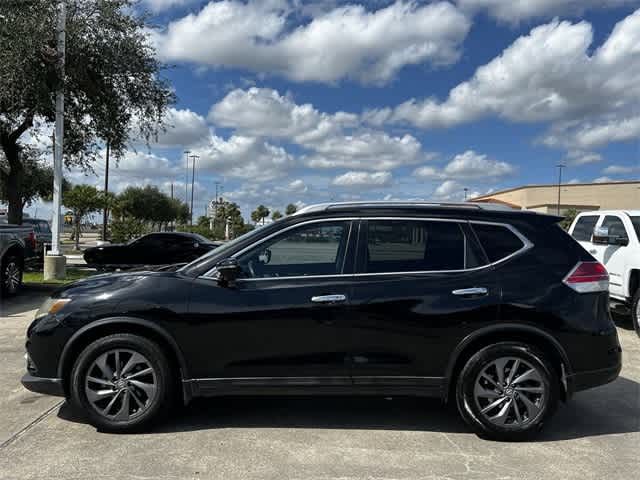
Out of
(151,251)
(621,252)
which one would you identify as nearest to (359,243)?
(621,252)

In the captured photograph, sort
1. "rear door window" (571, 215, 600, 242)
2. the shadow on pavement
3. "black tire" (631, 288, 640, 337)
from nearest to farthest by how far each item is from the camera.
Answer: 1. the shadow on pavement
2. "black tire" (631, 288, 640, 337)
3. "rear door window" (571, 215, 600, 242)

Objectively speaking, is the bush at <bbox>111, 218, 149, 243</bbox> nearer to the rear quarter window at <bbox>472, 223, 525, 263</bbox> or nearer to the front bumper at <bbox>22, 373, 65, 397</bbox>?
the front bumper at <bbox>22, 373, 65, 397</bbox>

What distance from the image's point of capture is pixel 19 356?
6223 mm

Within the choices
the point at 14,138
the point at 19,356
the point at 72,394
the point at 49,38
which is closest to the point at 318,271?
the point at 72,394

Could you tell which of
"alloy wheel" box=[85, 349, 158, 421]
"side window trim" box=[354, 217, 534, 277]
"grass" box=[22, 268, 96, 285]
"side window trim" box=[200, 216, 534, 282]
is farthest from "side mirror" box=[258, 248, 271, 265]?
"grass" box=[22, 268, 96, 285]

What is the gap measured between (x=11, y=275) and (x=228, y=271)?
322 inches

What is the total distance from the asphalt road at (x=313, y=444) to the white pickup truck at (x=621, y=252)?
12.0 ft

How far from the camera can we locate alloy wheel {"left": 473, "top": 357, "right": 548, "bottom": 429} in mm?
3969

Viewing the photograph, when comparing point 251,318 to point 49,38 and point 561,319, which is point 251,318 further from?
point 49,38

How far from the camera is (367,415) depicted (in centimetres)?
449

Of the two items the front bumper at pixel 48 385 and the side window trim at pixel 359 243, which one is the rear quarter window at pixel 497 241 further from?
the front bumper at pixel 48 385

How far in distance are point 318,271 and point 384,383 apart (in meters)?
1.02

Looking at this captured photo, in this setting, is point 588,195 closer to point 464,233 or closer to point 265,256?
point 464,233

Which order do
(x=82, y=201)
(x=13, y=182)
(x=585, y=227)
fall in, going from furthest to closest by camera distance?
1. (x=82, y=201)
2. (x=13, y=182)
3. (x=585, y=227)
